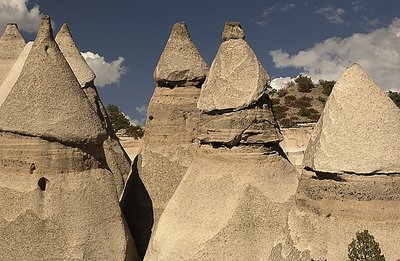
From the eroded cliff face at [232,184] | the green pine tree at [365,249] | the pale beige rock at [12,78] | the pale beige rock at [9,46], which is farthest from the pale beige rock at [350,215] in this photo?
the pale beige rock at [9,46]

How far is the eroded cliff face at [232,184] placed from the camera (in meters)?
8.87

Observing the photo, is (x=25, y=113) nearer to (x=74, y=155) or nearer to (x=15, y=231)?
(x=74, y=155)

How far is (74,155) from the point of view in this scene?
902cm

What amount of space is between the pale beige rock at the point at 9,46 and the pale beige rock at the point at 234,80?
9.09 meters

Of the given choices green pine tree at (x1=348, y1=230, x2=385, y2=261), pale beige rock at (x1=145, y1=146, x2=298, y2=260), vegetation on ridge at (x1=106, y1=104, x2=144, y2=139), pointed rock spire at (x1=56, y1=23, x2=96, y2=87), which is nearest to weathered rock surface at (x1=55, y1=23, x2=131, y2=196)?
pointed rock spire at (x1=56, y1=23, x2=96, y2=87)

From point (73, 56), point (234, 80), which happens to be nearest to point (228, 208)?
point (234, 80)

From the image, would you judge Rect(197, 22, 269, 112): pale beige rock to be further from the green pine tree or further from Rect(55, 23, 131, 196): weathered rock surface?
Rect(55, 23, 131, 196): weathered rock surface

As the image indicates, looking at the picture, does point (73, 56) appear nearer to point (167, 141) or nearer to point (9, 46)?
point (9, 46)

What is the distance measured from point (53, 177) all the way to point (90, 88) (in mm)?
6933

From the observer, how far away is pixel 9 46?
684 inches

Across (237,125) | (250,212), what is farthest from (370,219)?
(237,125)

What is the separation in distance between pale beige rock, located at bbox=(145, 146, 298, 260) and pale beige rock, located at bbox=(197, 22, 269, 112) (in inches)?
31.7

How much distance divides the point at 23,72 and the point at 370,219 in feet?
19.6

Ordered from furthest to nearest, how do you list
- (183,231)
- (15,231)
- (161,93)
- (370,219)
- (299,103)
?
(299,103)
(161,93)
(183,231)
(15,231)
(370,219)
